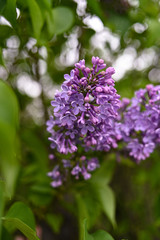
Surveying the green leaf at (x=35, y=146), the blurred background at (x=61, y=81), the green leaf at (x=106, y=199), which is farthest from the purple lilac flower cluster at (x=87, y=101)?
the green leaf at (x=35, y=146)

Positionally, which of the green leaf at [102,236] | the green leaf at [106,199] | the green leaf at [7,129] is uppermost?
the green leaf at [106,199]

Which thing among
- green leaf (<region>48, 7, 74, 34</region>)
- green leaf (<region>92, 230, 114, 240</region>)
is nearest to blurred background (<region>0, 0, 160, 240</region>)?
green leaf (<region>48, 7, 74, 34</region>)

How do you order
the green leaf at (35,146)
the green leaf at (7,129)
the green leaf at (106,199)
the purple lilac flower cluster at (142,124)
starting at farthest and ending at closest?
the green leaf at (35,146), the green leaf at (106,199), the purple lilac flower cluster at (142,124), the green leaf at (7,129)

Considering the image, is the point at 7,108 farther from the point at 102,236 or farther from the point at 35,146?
the point at 35,146

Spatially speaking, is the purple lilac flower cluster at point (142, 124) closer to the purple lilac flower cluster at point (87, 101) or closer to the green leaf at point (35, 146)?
the purple lilac flower cluster at point (87, 101)

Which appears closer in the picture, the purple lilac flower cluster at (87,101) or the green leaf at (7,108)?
the green leaf at (7,108)

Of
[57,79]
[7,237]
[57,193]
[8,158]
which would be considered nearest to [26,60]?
[57,79]

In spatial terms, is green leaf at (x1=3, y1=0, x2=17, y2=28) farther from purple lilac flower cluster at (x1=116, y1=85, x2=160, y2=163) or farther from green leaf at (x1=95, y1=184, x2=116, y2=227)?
green leaf at (x1=95, y1=184, x2=116, y2=227)

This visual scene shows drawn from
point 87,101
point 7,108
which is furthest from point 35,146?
point 7,108
